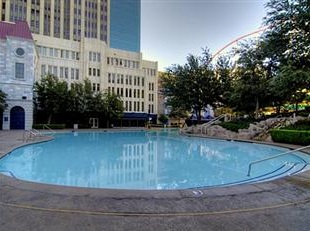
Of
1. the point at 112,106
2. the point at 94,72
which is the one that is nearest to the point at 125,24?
the point at 94,72

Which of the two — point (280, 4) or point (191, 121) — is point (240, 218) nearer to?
point (280, 4)

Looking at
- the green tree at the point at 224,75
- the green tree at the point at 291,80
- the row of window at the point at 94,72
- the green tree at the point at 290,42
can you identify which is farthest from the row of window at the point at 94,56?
the green tree at the point at 291,80

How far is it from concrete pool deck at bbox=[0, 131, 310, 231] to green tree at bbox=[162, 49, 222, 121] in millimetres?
26273

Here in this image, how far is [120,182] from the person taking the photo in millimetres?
7867

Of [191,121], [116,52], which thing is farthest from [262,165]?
[116,52]

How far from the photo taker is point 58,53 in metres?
46.2

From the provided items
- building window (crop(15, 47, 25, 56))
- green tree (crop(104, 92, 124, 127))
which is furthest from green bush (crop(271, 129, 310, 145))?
building window (crop(15, 47, 25, 56))

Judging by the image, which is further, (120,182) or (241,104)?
(241,104)

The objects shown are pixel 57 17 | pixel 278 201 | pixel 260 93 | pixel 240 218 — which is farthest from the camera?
pixel 57 17

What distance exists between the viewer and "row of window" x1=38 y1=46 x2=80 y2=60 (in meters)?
45.0

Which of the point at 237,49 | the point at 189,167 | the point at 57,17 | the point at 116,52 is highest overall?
the point at 57,17

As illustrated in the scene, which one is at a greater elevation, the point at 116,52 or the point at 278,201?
the point at 116,52

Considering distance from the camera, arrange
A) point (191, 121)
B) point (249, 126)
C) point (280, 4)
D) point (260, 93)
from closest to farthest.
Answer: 1. point (280, 4)
2. point (249, 126)
3. point (260, 93)
4. point (191, 121)

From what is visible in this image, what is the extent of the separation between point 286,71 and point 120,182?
16.4 m
